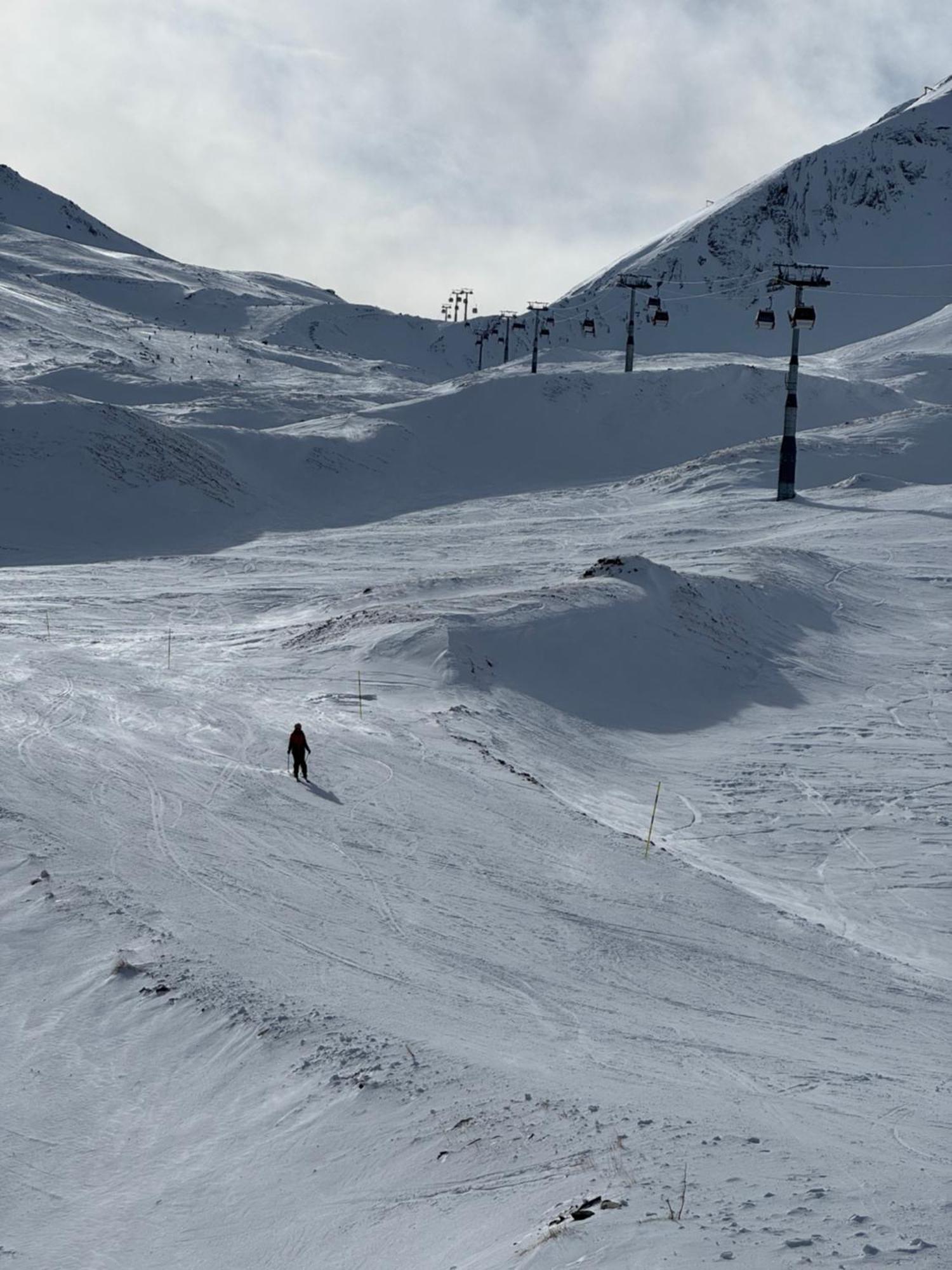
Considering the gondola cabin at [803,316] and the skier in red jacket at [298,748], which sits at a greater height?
the gondola cabin at [803,316]

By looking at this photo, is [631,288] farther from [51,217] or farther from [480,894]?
[51,217]

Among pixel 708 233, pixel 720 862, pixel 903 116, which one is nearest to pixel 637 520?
pixel 720 862

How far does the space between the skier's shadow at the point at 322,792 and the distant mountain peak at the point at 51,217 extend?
516 feet

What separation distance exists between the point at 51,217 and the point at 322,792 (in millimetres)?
171151

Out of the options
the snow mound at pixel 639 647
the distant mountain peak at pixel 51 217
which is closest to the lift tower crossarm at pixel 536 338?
the snow mound at pixel 639 647

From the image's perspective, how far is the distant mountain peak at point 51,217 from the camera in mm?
161500

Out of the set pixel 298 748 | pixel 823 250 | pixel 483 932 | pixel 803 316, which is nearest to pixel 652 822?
pixel 298 748

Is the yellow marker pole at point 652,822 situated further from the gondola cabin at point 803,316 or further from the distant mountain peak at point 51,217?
the distant mountain peak at point 51,217

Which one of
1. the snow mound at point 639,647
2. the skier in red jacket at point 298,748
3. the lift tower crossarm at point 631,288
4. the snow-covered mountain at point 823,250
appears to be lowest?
the skier in red jacket at point 298,748

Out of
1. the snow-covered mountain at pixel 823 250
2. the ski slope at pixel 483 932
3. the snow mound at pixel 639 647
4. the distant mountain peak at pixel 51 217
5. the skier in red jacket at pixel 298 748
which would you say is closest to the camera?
the ski slope at pixel 483 932

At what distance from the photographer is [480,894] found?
548 inches

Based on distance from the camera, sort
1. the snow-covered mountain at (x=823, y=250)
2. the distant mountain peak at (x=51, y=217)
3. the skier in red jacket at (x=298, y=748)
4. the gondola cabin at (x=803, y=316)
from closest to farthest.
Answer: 1. the skier in red jacket at (x=298, y=748)
2. the gondola cabin at (x=803, y=316)
3. the snow-covered mountain at (x=823, y=250)
4. the distant mountain peak at (x=51, y=217)

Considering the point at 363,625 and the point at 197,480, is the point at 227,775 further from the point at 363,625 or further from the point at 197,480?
the point at 197,480

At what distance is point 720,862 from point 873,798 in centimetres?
384
